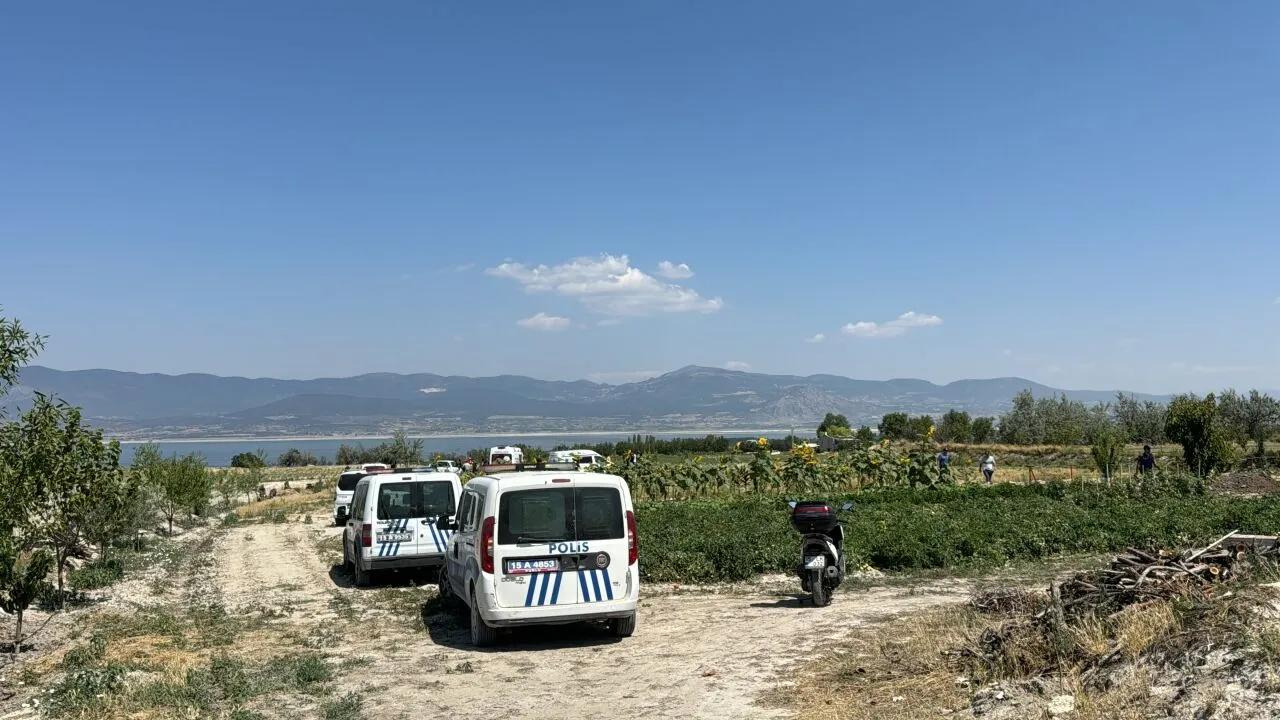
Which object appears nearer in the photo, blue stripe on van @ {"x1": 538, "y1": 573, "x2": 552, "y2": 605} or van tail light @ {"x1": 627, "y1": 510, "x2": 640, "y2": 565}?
blue stripe on van @ {"x1": 538, "y1": 573, "x2": 552, "y2": 605}

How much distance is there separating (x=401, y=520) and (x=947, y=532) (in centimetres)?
1022

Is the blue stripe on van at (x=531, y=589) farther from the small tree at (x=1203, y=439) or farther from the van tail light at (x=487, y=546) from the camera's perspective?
the small tree at (x=1203, y=439)

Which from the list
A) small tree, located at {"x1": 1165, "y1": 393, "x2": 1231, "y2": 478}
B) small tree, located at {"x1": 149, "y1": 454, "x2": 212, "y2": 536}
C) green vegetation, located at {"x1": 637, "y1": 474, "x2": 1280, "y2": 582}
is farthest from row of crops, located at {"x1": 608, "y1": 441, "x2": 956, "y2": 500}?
small tree, located at {"x1": 149, "y1": 454, "x2": 212, "y2": 536}

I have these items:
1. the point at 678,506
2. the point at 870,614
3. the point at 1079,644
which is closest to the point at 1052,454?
the point at 678,506

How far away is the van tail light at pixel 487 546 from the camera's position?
1090 centimetres

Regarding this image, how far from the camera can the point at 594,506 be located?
11.3 meters

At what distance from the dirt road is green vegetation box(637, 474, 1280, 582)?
139cm

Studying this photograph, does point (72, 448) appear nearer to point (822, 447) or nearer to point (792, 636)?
point (792, 636)

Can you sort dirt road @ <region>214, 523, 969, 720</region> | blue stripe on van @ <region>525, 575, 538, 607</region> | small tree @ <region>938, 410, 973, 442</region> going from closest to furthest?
1. dirt road @ <region>214, 523, 969, 720</region>
2. blue stripe on van @ <region>525, 575, 538, 607</region>
3. small tree @ <region>938, 410, 973, 442</region>

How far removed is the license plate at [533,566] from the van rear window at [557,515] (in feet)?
0.75

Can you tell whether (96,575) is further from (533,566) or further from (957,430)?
(957,430)

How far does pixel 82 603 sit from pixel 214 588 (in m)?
2.30

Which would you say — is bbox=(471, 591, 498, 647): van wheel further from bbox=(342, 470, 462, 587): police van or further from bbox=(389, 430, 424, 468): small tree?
bbox=(389, 430, 424, 468): small tree

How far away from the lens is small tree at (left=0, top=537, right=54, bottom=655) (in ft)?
33.6
